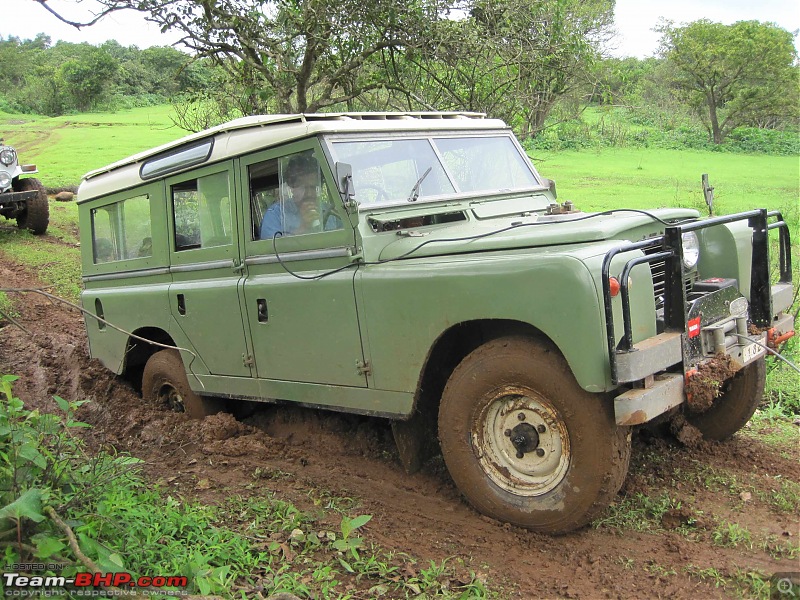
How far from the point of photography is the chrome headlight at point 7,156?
12114 millimetres

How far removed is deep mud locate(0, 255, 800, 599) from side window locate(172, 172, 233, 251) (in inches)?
48.9

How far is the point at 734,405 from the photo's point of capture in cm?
429

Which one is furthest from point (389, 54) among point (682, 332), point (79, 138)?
point (79, 138)

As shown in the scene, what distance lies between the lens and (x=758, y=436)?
15.4 feet

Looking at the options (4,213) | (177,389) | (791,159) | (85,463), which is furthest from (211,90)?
(791,159)

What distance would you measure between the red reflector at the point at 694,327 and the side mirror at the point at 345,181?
1.83m

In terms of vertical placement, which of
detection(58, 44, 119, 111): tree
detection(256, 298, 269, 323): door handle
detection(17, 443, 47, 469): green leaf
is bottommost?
detection(17, 443, 47, 469): green leaf

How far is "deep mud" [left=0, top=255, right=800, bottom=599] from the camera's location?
314 centimetres

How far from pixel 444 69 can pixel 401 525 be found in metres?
6.38

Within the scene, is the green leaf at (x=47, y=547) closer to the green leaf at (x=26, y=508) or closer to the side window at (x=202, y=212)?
the green leaf at (x=26, y=508)

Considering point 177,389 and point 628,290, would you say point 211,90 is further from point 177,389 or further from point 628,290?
point 628,290

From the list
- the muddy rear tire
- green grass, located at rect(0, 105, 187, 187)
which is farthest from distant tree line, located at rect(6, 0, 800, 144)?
green grass, located at rect(0, 105, 187, 187)

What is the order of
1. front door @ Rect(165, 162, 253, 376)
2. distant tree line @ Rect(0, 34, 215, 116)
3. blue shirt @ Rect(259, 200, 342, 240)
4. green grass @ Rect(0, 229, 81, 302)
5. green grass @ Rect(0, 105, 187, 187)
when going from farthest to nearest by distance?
distant tree line @ Rect(0, 34, 215, 116) → green grass @ Rect(0, 105, 187, 187) → green grass @ Rect(0, 229, 81, 302) → front door @ Rect(165, 162, 253, 376) → blue shirt @ Rect(259, 200, 342, 240)

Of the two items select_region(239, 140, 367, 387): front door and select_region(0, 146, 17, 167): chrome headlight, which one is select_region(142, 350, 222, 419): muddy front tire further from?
select_region(0, 146, 17, 167): chrome headlight
